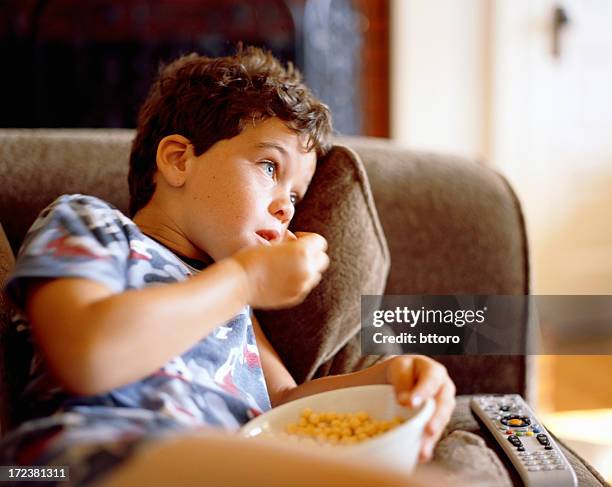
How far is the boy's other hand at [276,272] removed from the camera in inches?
31.0

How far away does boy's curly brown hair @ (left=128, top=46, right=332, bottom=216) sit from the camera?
1.02 m

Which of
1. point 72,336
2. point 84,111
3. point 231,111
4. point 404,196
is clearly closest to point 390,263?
point 404,196

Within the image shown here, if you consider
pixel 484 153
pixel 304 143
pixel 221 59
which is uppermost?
pixel 221 59

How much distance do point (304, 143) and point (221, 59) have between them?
0.68ft

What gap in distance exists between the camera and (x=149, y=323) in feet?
2.31

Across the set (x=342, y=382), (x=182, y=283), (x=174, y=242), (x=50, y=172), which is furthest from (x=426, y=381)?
(x=50, y=172)

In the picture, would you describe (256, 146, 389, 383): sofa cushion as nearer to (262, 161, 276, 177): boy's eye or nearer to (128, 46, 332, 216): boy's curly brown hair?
(128, 46, 332, 216): boy's curly brown hair

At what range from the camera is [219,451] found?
1.84 ft

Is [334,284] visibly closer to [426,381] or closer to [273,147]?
[273,147]

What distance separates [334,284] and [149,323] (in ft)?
1.60

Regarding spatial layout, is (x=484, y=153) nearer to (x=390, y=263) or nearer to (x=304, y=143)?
(x=390, y=263)

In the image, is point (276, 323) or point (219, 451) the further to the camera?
point (276, 323)

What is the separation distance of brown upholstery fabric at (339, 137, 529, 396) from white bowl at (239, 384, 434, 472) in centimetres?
48

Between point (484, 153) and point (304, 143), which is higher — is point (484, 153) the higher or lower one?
the lower one
